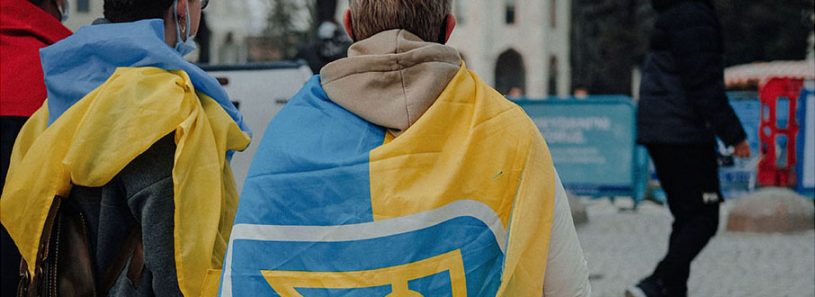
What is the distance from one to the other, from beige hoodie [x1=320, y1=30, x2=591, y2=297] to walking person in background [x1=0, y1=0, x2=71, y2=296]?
1400 mm

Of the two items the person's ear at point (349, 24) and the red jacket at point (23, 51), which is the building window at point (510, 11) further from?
the person's ear at point (349, 24)

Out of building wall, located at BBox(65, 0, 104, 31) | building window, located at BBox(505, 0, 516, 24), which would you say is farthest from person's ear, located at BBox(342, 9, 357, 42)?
building window, located at BBox(505, 0, 516, 24)

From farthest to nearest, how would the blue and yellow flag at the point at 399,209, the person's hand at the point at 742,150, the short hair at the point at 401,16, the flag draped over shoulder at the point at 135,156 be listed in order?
the person's hand at the point at 742,150
the flag draped over shoulder at the point at 135,156
the short hair at the point at 401,16
the blue and yellow flag at the point at 399,209

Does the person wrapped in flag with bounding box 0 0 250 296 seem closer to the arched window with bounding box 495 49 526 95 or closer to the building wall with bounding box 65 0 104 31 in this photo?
the building wall with bounding box 65 0 104 31

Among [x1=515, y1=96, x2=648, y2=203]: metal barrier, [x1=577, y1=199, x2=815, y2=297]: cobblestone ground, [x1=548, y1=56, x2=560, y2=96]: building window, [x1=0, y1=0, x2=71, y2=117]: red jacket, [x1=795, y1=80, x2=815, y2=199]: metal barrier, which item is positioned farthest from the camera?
[x1=548, y1=56, x2=560, y2=96]: building window

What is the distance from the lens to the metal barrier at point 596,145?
13.1 meters

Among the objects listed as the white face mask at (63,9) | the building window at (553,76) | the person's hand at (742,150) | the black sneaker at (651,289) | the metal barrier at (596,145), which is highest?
the white face mask at (63,9)

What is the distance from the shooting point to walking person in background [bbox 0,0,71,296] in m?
3.23

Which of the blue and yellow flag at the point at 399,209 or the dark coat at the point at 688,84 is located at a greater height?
the blue and yellow flag at the point at 399,209

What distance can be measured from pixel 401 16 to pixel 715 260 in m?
6.94

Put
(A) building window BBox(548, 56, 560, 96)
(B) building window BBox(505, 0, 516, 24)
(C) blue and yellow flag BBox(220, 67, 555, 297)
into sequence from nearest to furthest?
(C) blue and yellow flag BBox(220, 67, 555, 297) < (B) building window BBox(505, 0, 516, 24) < (A) building window BBox(548, 56, 560, 96)

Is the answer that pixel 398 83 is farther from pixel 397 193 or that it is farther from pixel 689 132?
pixel 689 132

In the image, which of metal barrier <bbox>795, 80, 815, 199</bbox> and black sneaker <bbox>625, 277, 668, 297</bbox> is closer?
black sneaker <bbox>625, 277, 668, 297</bbox>

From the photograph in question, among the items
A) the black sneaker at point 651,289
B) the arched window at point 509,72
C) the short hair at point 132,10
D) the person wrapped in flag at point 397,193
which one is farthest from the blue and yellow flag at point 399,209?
the arched window at point 509,72
